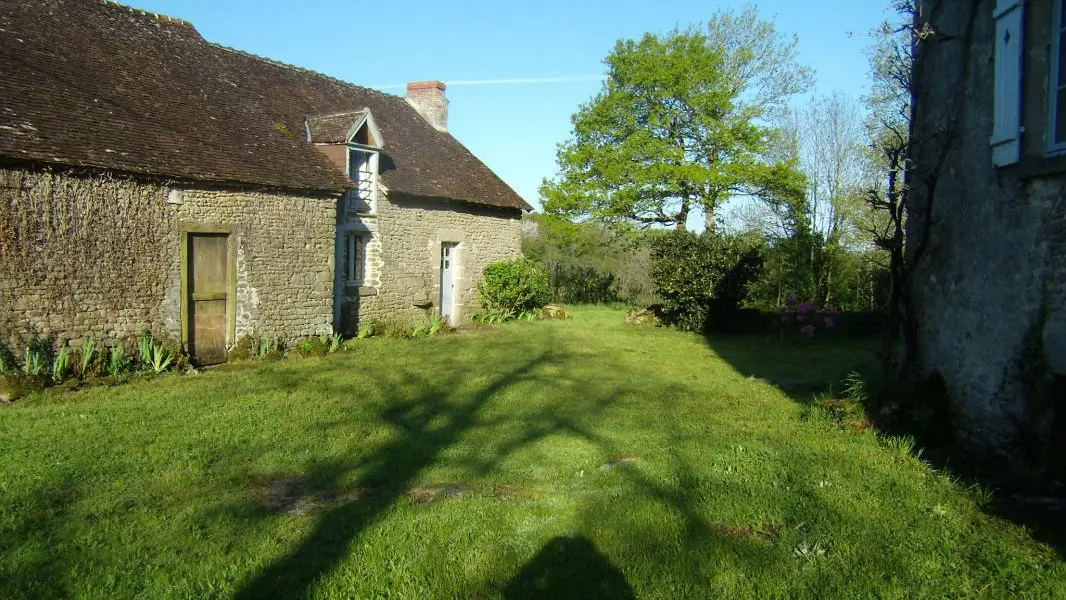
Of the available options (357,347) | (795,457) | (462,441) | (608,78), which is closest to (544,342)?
(357,347)

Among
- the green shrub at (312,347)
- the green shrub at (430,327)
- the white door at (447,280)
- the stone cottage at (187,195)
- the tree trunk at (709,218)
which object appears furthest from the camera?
the tree trunk at (709,218)

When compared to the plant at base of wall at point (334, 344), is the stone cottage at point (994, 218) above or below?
above

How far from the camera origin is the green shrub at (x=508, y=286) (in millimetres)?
18453

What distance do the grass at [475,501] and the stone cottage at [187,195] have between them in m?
2.06

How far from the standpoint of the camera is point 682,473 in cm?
579

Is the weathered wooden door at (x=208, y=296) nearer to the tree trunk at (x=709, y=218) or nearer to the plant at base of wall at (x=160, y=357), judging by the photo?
the plant at base of wall at (x=160, y=357)

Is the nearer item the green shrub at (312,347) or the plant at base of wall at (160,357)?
the plant at base of wall at (160,357)

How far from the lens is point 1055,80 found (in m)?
5.14

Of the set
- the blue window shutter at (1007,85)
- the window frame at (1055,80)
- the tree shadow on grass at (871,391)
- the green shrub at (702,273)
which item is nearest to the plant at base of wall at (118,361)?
the tree shadow on grass at (871,391)

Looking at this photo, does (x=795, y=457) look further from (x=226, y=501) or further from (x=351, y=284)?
(x=351, y=284)

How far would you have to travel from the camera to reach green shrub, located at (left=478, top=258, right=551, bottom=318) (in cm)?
1845

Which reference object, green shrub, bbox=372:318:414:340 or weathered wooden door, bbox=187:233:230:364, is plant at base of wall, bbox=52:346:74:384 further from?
green shrub, bbox=372:318:414:340

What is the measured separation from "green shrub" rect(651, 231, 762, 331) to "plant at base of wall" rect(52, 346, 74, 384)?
12033 mm

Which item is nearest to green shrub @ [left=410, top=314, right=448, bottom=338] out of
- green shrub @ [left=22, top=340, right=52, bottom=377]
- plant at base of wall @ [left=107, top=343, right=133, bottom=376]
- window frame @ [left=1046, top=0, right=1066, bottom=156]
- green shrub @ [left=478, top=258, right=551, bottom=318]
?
green shrub @ [left=478, top=258, right=551, bottom=318]
